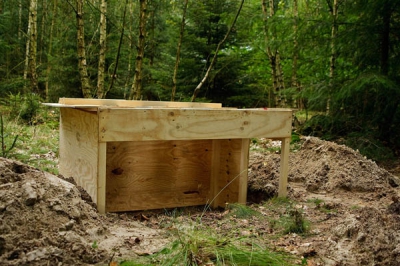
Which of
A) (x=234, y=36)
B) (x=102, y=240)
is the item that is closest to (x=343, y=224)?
(x=102, y=240)

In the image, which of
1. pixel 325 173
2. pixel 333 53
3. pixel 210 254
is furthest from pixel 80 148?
pixel 333 53

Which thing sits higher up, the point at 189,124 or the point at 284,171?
the point at 189,124

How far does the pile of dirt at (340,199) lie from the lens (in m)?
2.33

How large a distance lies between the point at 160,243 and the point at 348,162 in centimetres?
324

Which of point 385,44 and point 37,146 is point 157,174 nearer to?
point 37,146

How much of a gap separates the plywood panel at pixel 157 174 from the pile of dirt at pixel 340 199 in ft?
2.18

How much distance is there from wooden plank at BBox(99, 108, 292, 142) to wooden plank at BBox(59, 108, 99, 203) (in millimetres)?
158

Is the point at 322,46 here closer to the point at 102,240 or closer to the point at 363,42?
the point at 363,42

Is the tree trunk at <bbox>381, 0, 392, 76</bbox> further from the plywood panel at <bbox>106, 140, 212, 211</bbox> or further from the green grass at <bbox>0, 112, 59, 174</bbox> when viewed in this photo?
the green grass at <bbox>0, 112, 59, 174</bbox>

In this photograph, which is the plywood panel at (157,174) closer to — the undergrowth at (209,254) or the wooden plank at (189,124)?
the wooden plank at (189,124)

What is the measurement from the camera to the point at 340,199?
4074 mm

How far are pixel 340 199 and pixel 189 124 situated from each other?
1.89 m

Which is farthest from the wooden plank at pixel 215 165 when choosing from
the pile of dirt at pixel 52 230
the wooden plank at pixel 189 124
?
the pile of dirt at pixel 52 230

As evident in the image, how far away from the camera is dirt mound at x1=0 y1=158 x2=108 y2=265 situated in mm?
1894
